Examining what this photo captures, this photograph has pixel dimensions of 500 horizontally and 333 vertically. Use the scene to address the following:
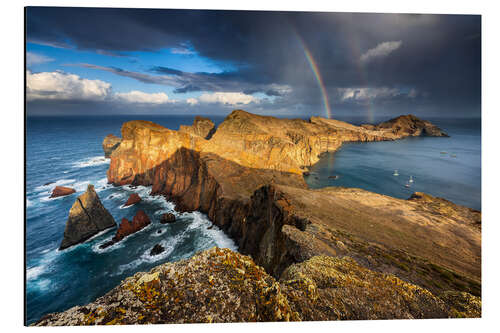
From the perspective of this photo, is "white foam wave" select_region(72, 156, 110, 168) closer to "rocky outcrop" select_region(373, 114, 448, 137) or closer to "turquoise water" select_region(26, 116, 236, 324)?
"turquoise water" select_region(26, 116, 236, 324)

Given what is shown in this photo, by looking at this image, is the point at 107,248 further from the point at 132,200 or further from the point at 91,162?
the point at 91,162

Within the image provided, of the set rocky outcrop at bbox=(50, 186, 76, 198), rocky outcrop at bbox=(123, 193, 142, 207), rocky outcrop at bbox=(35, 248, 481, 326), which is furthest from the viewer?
rocky outcrop at bbox=(123, 193, 142, 207)

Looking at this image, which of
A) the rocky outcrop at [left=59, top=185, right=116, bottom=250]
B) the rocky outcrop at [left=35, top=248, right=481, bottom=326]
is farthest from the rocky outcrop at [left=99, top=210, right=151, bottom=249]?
the rocky outcrop at [left=35, top=248, right=481, bottom=326]

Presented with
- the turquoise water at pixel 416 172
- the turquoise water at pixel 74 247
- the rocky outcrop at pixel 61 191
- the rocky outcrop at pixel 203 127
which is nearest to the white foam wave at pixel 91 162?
the turquoise water at pixel 74 247

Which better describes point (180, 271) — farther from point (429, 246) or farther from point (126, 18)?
point (429, 246)

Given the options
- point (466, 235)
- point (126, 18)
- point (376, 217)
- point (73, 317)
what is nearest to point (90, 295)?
point (73, 317)

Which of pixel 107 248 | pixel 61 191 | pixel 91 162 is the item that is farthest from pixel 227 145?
pixel 91 162
